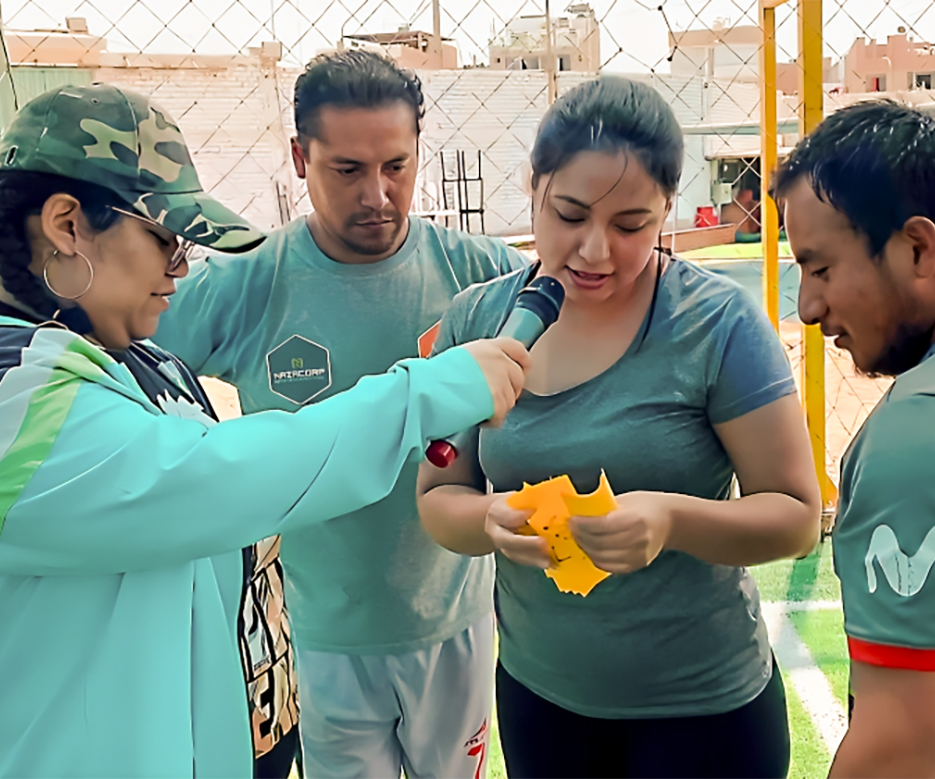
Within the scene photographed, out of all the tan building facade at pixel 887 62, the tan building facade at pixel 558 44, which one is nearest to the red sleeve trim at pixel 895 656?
the tan building facade at pixel 558 44

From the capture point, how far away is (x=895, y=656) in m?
0.85

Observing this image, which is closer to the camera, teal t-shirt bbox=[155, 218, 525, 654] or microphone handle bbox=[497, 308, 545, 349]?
microphone handle bbox=[497, 308, 545, 349]

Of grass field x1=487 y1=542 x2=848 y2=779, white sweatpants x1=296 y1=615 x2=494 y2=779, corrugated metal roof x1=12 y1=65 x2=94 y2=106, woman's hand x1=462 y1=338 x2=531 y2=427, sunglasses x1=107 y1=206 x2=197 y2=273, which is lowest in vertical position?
grass field x1=487 y1=542 x2=848 y2=779

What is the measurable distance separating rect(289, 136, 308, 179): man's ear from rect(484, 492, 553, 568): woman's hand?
0.88 metres

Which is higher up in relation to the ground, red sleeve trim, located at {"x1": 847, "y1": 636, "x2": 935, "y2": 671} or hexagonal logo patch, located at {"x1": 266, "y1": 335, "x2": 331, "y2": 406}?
hexagonal logo patch, located at {"x1": 266, "y1": 335, "x2": 331, "y2": 406}

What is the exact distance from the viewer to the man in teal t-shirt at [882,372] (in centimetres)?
83

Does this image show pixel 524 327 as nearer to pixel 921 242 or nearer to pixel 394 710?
pixel 921 242

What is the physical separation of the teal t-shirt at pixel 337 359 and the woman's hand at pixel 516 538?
46cm

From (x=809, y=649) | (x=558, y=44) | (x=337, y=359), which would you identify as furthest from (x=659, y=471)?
(x=809, y=649)

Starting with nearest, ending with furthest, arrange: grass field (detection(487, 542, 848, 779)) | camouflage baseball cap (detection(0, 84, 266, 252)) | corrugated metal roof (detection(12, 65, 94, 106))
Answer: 1. camouflage baseball cap (detection(0, 84, 266, 252))
2. corrugated metal roof (detection(12, 65, 94, 106))
3. grass field (detection(487, 542, 848, 779))

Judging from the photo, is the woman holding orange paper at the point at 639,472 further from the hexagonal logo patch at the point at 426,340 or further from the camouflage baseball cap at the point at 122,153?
the camouflage baseball cap at the point at 122,153

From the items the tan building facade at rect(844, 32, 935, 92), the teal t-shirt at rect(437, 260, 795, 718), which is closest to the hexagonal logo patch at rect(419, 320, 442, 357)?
the teal t-shirt at rect(437, 260, 795, 718)

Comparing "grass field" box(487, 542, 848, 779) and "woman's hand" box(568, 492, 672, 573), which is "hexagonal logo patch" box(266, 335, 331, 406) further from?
"grass field" box(487, 542, 848, 779)

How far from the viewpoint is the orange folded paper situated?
1150mm
